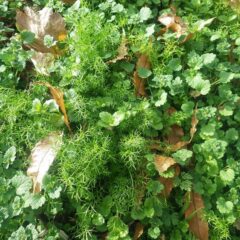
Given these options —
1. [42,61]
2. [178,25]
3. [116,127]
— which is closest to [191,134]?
[116,127]

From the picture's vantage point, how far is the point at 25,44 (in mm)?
2633

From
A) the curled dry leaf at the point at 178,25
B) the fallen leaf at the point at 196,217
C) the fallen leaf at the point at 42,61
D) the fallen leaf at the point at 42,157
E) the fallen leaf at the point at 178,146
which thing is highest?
the fallen leaf at the point at 42,61

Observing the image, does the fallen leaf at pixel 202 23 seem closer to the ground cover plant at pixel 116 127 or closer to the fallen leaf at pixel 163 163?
the ground cover plant at pixel 116 127

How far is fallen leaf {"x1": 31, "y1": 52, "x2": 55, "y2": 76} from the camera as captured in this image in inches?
98.0

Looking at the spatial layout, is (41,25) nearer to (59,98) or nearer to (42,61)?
(42,61)

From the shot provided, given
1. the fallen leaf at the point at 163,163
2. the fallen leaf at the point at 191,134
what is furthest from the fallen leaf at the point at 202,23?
the fallen leaf at the point at 163,163

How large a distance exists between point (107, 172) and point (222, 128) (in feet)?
2.58

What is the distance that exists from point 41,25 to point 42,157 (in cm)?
94

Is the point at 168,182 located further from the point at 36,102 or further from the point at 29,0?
the point at 29,0

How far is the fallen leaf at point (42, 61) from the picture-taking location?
A: 8.16 feet

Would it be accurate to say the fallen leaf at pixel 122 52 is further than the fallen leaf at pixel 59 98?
Yes

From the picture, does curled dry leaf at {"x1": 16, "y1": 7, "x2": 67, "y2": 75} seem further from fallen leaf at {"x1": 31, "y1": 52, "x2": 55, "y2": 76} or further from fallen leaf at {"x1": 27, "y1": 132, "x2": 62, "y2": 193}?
fallen leaf at {"x1": 27, "y1": 132, "x2": 62, "y2": 193}

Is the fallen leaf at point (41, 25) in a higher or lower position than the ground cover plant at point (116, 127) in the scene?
higher

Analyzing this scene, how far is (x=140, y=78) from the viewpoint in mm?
2502
